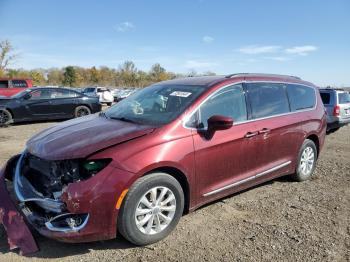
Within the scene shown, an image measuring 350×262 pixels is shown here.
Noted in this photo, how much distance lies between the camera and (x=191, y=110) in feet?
13.8

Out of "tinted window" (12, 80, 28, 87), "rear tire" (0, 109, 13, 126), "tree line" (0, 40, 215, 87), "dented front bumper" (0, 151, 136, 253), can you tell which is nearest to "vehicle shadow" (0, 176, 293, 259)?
"dented front bumper" (0, 151, 136, 253)

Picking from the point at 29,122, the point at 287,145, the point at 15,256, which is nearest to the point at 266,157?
the point at 287,145

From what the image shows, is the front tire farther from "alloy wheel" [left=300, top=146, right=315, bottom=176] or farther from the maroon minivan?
"alloy wheel" [left=300, top=146, right=315, bottom=176]

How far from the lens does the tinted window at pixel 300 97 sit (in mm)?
5789

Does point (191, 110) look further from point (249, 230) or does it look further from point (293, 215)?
point (293, 215)

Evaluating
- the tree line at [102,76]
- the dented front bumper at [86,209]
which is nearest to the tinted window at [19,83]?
the dented front bumper at [86,209]

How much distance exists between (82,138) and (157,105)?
1.19m

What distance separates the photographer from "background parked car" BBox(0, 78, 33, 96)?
20228mm

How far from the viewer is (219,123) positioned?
408 centimetres

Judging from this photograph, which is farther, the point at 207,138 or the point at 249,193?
the point at 249,193

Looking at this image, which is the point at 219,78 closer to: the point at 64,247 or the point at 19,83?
the point at 64,247

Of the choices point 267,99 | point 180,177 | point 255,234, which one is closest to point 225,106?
point 267,99

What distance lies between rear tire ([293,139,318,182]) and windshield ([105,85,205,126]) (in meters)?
2.40

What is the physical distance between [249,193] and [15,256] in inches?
130
